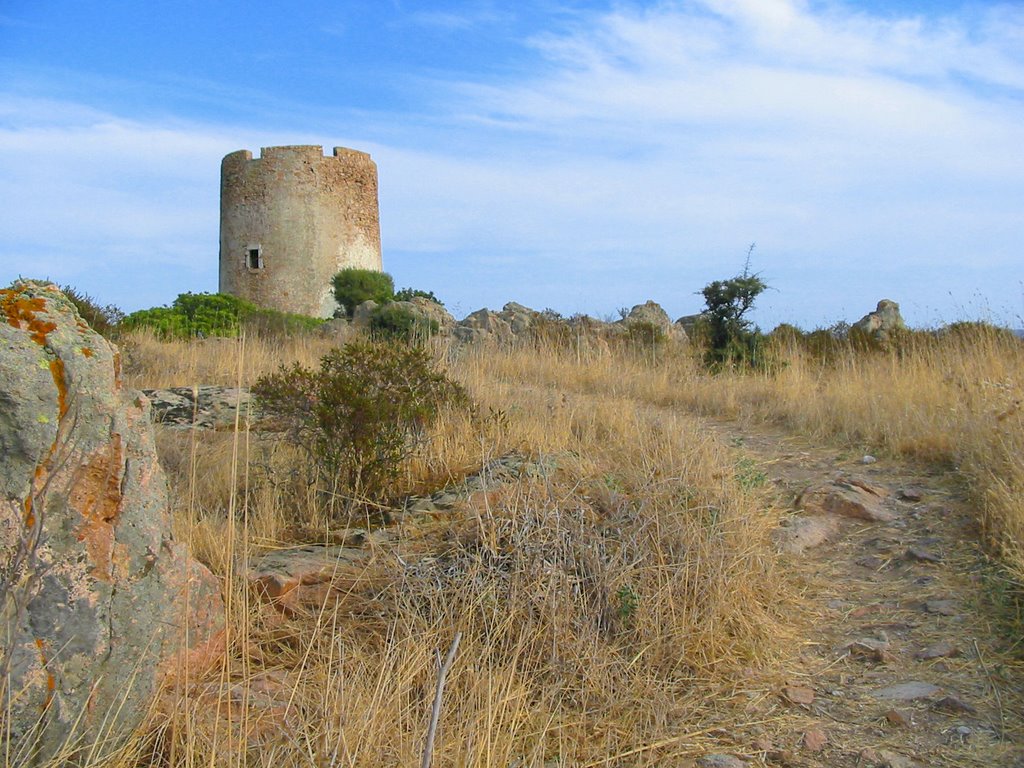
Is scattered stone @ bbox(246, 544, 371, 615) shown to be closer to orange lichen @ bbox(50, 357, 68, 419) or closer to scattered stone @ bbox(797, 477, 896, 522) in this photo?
orange lichen @ bbox(50, 357, 68, 419)

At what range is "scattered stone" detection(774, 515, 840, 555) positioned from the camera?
4359mm

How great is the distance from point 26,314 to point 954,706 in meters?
3.24

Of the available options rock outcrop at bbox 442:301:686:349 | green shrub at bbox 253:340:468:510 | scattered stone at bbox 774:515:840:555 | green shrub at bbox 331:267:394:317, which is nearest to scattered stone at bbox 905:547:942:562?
scattered stone at bbox 774:515:840:555

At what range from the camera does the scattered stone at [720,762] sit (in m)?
2.77

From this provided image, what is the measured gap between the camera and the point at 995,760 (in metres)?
2.73

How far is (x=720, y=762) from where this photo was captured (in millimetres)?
2787

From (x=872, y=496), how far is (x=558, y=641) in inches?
104

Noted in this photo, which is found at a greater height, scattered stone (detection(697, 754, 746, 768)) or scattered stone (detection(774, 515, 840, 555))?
scattered stone (detection(774, 515, 840, 555))

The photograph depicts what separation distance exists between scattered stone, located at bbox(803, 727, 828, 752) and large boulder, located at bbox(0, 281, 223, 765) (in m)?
1.94

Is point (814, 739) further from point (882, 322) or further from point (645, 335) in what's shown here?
point (882, 322)

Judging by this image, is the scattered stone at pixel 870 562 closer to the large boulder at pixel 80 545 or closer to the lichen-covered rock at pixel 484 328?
the large boulder at pixel 80 545

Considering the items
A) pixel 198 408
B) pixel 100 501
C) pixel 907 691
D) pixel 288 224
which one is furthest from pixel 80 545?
pixel 288 224

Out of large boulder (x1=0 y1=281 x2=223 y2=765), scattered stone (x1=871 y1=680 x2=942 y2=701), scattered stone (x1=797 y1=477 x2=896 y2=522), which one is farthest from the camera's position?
scattered stone (x1=797 y1=477 x2=896 y2=522)

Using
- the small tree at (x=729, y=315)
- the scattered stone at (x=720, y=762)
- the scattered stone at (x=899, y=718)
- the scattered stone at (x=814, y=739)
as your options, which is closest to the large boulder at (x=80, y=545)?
the scattered stone at (x=720, y=762)
